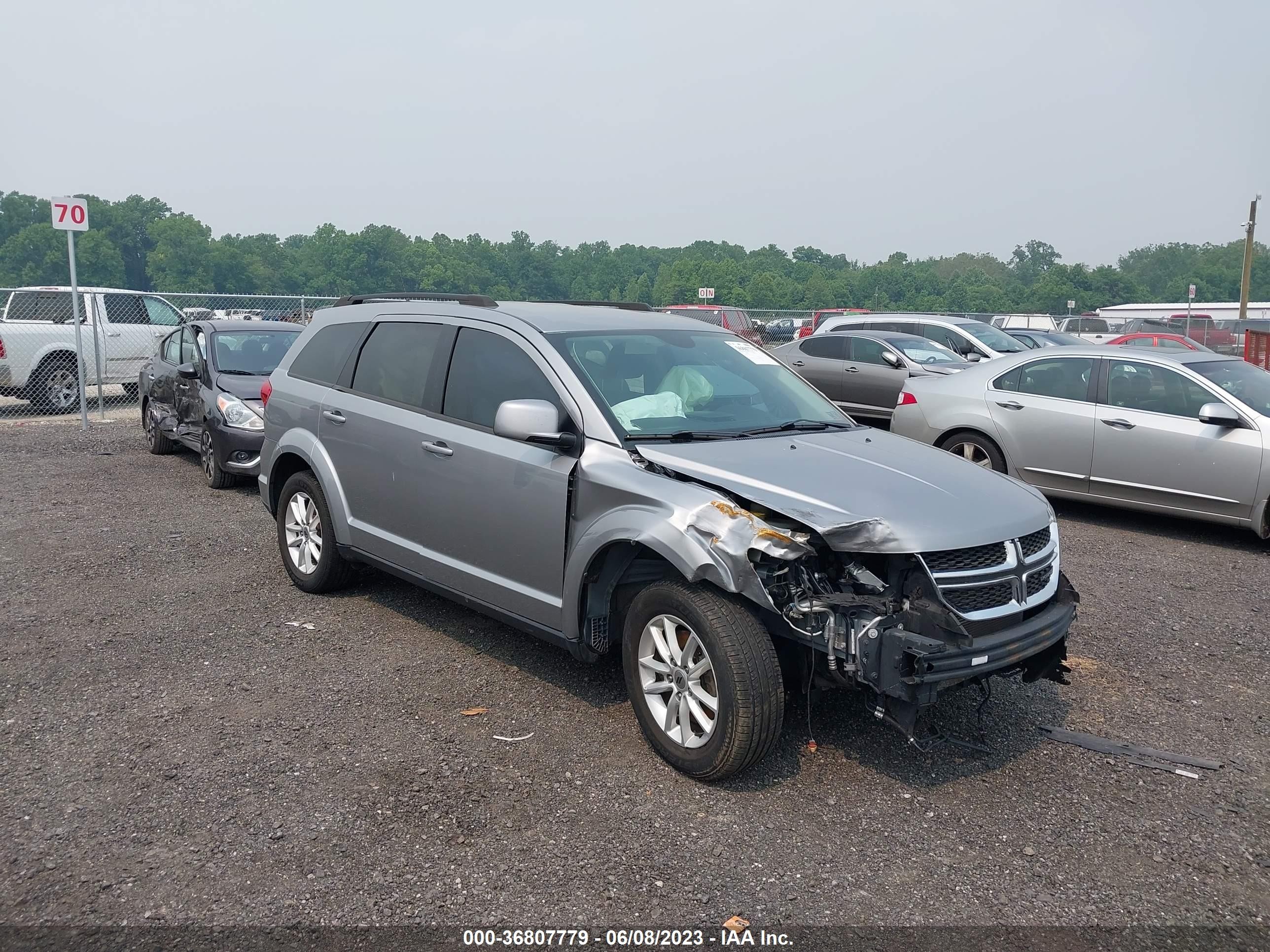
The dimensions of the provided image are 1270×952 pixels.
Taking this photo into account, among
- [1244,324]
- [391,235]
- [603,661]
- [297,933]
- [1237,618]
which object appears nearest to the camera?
[297,933]

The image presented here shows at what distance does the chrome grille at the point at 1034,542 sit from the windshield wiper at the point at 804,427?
1170 millimetres

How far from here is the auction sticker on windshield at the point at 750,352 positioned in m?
5.55

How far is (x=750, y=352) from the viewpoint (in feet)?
18.5

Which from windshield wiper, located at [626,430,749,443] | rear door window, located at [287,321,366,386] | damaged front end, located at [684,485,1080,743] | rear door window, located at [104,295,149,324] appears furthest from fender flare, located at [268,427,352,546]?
rear door window, located at [104,295,149,324]

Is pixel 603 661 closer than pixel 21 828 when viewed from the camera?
No

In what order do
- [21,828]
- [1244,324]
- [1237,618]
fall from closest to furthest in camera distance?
[21,828]
[1237,618]
[1244,324]

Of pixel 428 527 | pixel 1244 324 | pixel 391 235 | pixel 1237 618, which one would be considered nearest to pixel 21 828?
pixel 428 527

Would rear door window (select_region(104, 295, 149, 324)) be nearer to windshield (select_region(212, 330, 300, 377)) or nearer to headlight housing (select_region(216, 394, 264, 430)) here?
windshield (select_region(212, 330, 300, 377))

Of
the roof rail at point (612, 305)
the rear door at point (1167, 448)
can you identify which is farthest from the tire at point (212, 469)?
the rear door at point (1167, 448)

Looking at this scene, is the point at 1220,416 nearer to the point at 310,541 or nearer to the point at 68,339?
the point at 310,541

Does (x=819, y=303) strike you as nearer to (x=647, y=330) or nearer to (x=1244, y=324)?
(x=1244, y=324)

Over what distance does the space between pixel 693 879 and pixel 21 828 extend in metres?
2.36

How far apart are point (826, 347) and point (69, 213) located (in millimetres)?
10682

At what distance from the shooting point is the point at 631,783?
394cm
